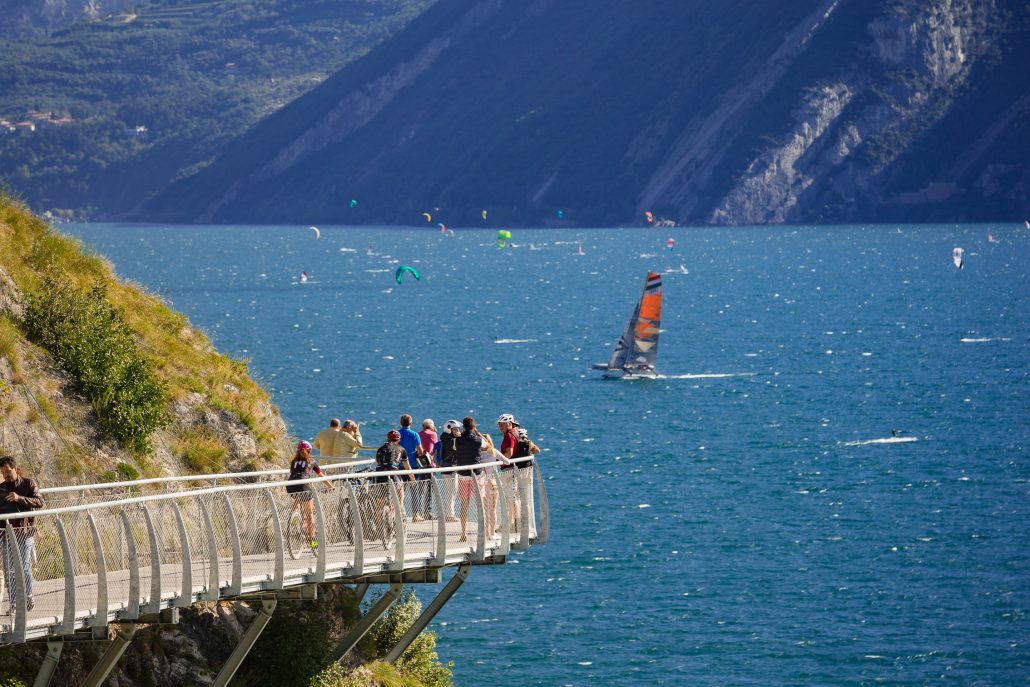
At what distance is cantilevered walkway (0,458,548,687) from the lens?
19.0m

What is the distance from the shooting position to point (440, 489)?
75.5ft

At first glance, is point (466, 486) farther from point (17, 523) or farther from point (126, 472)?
point (17, 523)

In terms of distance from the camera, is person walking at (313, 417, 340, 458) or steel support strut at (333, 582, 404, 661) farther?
person walking at (313, 417, 340, 458)

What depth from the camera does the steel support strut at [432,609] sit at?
2417cm

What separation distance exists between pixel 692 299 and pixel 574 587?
367ft

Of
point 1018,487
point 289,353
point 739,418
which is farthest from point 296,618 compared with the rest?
point 289,353

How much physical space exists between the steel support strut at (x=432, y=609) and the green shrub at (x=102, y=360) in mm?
4885

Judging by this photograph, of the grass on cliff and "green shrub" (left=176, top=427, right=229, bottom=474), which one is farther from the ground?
the grass on cliff

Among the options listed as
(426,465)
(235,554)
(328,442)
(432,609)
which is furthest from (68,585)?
(432,609)

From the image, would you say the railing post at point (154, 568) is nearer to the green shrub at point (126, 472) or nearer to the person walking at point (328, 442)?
the green shrub at point (126, 472)

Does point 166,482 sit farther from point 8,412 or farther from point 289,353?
point 289,353

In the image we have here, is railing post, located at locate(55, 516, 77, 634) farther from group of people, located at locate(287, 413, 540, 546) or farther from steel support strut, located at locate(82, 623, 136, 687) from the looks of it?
group of people, located at locate(287, 413, 540, 546)

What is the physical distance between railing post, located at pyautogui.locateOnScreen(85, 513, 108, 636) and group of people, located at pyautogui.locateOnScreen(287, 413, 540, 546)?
11.8 feet

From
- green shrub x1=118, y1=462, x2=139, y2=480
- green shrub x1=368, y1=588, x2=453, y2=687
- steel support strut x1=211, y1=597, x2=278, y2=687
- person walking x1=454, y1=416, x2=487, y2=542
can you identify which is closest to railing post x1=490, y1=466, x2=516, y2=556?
person walking x1=454, y1=416, x2=487, y2=542
